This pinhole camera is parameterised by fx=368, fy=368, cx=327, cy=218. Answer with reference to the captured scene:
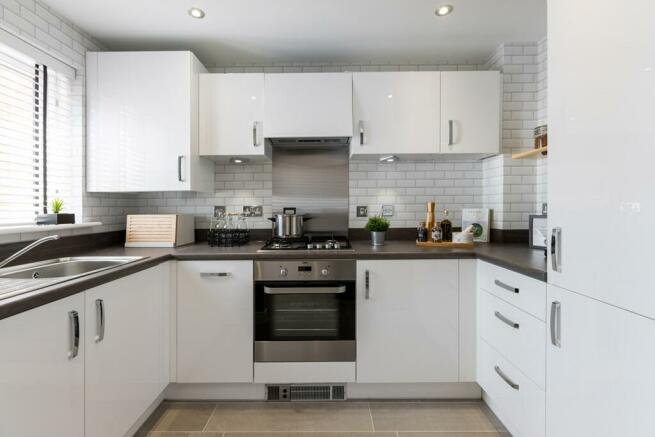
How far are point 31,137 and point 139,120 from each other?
23.7 inches

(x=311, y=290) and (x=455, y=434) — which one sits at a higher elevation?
(x=311, y=290)

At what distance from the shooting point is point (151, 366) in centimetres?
201

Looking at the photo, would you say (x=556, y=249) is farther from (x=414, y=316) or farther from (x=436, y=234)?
(x=436, y=234)

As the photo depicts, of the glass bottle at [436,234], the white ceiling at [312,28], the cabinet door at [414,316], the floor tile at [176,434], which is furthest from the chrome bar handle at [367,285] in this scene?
the white ceiling at [312,28]

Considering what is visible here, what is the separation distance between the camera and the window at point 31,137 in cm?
197

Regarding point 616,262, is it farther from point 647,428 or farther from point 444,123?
point 444,123

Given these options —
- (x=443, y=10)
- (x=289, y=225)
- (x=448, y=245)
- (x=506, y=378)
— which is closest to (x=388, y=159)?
(x=448, y=245)

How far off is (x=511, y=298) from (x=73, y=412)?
76.8 inches

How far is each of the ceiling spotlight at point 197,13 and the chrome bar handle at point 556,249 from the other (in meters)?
2.22

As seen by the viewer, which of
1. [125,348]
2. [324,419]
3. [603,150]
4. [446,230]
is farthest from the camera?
[446,230]

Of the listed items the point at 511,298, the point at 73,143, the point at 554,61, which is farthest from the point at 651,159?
the point at 73,143

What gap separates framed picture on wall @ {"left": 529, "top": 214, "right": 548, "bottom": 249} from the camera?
Answer: 2.36m

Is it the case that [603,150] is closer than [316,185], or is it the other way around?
[603,150]

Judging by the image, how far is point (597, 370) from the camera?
3.97 ft
